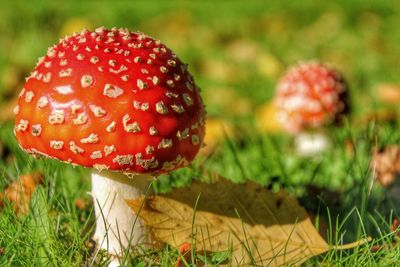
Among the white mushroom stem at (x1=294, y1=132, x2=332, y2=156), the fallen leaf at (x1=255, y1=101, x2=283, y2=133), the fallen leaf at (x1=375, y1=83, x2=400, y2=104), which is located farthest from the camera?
the fallen leaf at (x1=375, y1=83, x2=400, y2=104)

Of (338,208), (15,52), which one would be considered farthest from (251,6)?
(338,208)

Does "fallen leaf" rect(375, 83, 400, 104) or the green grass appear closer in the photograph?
the green grass

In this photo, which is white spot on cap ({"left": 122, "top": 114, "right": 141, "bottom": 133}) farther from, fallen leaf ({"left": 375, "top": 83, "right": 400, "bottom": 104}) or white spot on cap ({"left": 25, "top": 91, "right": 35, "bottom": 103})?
fallen leaf ({"left": 375, "top": 83, "right": 400, "bottom": 104})

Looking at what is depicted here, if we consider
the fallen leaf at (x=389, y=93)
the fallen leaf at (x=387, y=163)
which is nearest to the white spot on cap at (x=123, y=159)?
the fallen leaf at (x=387, y=163)

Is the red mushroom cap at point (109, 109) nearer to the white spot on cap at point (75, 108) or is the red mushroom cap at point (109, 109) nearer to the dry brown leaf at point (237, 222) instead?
the white spot on cap at point (75, 108)

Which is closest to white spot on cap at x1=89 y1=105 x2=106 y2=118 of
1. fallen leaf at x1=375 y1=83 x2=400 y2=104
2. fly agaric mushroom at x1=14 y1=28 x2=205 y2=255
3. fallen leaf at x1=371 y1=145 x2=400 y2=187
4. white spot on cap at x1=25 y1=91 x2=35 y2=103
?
fly agaric mushroom at x1=14 y1=28 x2=205 y2=255
